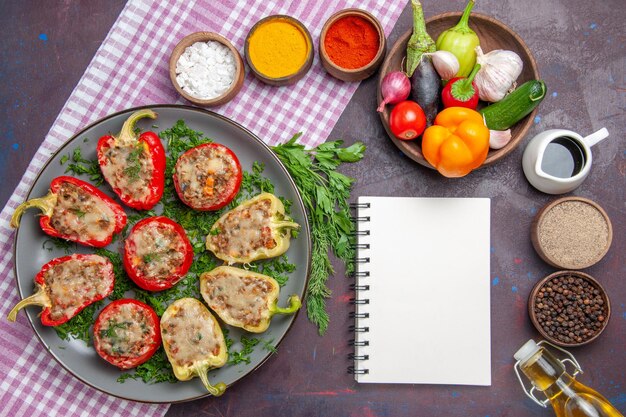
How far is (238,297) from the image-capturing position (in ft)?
7.68

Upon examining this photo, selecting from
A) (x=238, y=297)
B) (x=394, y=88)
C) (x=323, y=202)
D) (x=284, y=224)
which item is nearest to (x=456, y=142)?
(x=394, y=88)

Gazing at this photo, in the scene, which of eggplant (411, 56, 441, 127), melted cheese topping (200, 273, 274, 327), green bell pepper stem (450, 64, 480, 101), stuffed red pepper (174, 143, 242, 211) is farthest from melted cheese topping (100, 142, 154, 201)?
green bell pepper stem (450, 64, 480, 101)

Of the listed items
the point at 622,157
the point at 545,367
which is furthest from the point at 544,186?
the point at 545,367

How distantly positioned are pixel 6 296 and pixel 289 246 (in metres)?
1.15

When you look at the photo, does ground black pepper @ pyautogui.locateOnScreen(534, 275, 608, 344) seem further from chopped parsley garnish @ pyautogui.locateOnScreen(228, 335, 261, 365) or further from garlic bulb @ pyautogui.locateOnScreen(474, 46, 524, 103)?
chopped parsley garnish @ pyautogui.locateOnScreen(228, 335, 261, 365)

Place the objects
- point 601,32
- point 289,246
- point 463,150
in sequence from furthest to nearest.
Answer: point 601,32 → point 289,246 → point 463,150

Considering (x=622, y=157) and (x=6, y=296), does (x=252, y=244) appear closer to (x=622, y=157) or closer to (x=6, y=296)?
(x=6, y=296)

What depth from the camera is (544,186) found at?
2.47m

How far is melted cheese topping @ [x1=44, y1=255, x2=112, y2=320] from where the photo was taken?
2314 mm

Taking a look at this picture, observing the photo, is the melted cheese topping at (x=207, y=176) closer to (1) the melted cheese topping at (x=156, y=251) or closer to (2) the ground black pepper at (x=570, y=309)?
(1) the melted cheese topping at (x=156, y=251)

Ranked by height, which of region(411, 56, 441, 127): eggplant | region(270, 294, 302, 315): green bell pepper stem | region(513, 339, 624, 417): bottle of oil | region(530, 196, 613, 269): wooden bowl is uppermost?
region(411, 56, 441, 127): eggplant

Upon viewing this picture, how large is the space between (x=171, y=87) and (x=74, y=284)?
33.6 inches

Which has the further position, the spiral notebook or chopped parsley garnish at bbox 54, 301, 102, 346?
the spiral notebook

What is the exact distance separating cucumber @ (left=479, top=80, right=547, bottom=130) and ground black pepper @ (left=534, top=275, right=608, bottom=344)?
25.6 inches
